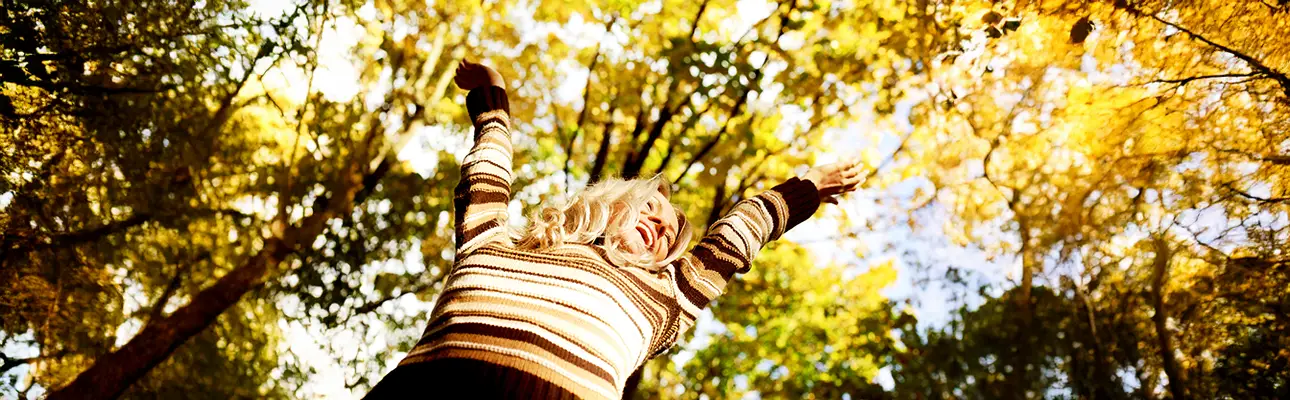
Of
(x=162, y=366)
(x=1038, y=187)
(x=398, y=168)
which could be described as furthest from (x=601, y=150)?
(x=162, y=366)

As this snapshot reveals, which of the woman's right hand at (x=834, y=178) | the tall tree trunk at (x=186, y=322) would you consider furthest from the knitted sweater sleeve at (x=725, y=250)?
the tall tree trunk at (x=186, y=322)

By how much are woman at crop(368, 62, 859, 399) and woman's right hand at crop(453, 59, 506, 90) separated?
0.14 feet

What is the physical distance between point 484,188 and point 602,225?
1.32 feet

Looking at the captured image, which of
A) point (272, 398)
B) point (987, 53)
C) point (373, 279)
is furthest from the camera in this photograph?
point (272, 398)

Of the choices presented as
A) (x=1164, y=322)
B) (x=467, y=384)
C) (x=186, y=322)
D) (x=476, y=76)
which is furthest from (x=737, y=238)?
(x=186, y=322)

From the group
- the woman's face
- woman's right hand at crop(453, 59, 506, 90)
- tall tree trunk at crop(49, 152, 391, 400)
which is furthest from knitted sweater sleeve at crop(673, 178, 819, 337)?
tall tree trunk at crop(49, 152, 391, 400)

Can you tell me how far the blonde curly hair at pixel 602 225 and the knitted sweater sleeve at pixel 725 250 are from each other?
0.30 ft

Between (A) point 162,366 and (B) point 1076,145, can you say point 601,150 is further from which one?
(A) point 162,366

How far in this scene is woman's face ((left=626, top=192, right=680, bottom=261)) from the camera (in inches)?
83.5

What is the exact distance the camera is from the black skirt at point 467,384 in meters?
1.50

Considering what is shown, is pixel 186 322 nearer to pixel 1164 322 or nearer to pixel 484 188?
pixel 484 188

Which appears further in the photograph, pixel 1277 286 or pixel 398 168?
pixel 398 168

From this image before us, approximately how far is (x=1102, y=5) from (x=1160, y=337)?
2.30m

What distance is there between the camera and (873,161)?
748cm
